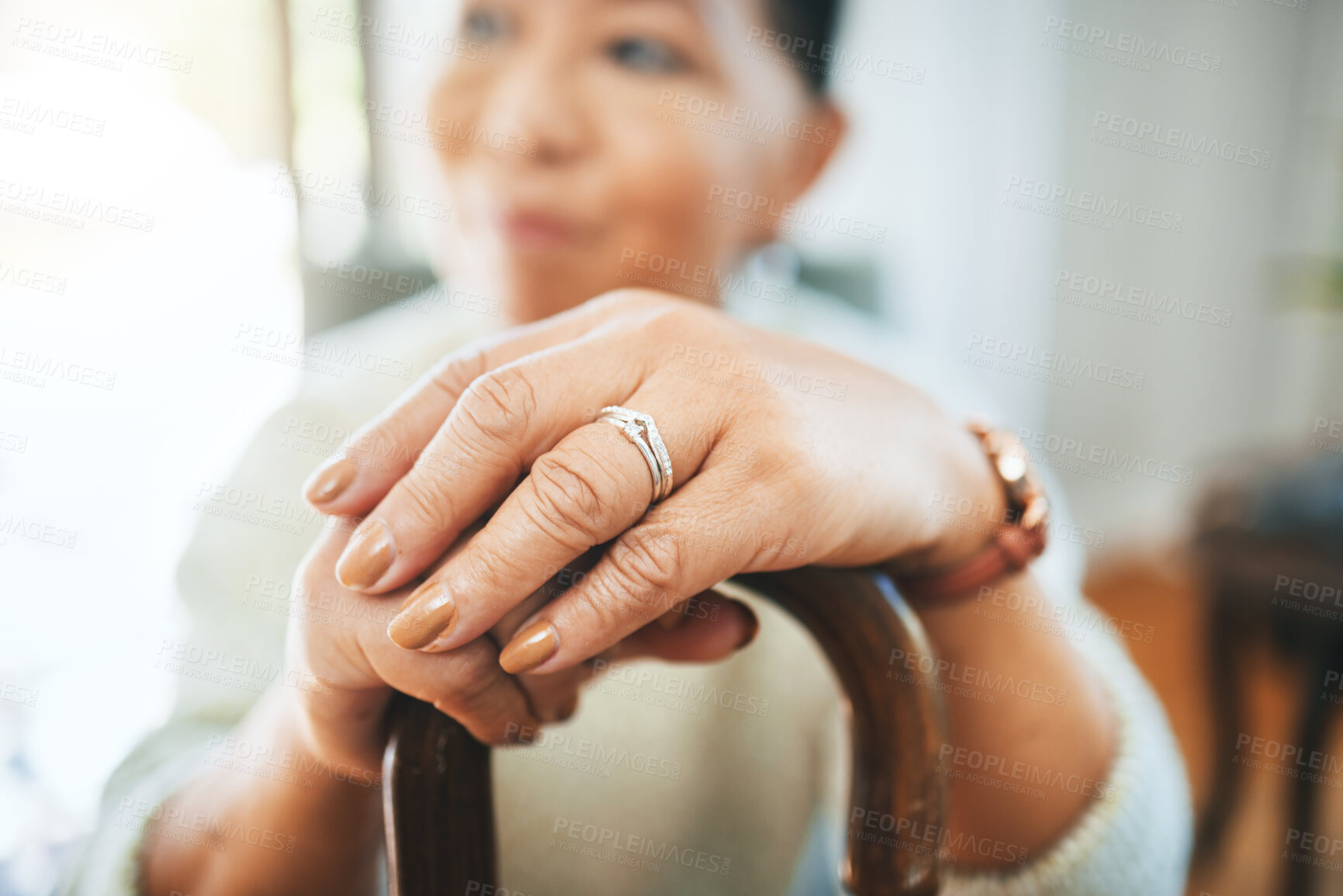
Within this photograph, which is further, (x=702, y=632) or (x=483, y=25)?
(x=483, y=25)

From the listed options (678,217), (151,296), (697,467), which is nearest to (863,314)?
(678,217)

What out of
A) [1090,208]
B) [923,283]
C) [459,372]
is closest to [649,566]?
[459,372]

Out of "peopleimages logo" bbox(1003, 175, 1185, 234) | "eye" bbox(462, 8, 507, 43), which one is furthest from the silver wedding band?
"peopleimages logo" bbox(1003, 175, 1185, 234)

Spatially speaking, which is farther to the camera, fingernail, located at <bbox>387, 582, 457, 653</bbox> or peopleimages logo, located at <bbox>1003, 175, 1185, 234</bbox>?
peopleimages logo, located at <bbox>1003, 175, 1185, 234</bbox>

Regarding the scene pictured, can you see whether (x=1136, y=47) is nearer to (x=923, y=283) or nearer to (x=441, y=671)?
(x=923, y=283)

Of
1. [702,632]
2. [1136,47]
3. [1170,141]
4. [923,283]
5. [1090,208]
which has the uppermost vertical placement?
[1136,47]

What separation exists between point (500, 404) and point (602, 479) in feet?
0.14

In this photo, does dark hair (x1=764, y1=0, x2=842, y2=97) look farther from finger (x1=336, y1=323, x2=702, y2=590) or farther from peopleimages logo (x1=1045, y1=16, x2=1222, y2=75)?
peopleimages logo (x1=1045, y1=16, x2=1222, y2=75)

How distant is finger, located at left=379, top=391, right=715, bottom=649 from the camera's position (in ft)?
0.75

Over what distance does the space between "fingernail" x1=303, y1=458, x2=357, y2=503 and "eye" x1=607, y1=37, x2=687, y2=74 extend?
50 centimetres

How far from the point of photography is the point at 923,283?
229cm

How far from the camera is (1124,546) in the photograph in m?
2.52

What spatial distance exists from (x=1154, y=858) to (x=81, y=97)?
95 centimetres

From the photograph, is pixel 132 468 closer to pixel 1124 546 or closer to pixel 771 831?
pixel 771 831
